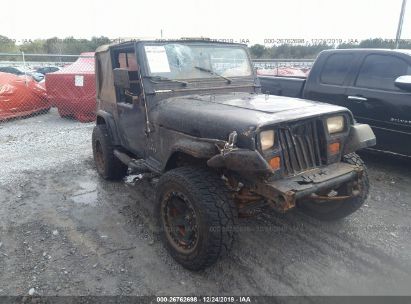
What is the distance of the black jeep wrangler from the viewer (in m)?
2.82

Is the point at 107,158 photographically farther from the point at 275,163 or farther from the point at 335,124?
the point at 335,124

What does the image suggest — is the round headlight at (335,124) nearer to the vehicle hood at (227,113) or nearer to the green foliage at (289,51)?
the vehicle hood at (227,113)

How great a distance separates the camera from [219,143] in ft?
9.43

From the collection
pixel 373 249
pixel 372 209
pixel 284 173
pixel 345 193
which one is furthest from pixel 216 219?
pixel 372 209

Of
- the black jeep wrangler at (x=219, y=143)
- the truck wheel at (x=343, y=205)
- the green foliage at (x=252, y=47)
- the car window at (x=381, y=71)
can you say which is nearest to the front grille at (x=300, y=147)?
the black jeep wrangler at (x=219, y=143)

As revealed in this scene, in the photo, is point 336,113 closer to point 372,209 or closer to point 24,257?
point 372,209

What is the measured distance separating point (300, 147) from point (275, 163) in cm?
33

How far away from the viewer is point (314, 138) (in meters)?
3.13

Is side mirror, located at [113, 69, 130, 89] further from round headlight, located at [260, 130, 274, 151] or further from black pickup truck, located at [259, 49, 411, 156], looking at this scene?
black pickup truck, located at [259, 49, 411, 156]

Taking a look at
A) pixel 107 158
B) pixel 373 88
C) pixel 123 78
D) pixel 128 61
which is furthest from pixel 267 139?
pixel 373 88

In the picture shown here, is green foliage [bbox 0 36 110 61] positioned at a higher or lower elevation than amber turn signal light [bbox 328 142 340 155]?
higher

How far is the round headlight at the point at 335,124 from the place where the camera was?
3.25 metres

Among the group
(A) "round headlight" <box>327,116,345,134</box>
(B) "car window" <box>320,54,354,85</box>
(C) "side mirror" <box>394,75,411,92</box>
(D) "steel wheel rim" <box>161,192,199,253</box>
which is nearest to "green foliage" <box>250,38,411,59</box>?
(B) "car window" <box>320,54,354,85</box>

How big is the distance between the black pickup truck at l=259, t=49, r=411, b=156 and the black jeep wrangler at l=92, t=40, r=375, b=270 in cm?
172
